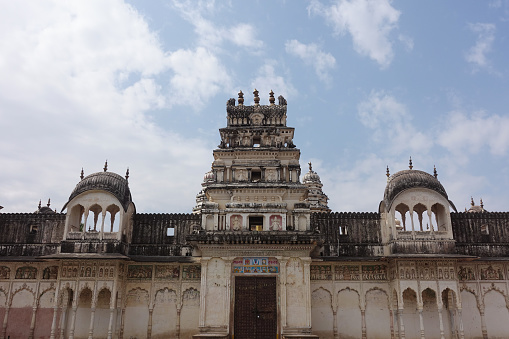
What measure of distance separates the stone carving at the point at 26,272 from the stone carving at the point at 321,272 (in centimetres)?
1662

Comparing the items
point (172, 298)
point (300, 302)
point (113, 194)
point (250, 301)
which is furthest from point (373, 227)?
point (113, 194)

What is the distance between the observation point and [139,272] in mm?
25969

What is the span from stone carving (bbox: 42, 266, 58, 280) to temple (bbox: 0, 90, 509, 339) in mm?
60

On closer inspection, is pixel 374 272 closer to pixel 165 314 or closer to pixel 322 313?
pixel 322 313

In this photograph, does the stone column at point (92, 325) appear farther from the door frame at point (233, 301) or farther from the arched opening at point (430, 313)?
the arched opening at point (430, 313)

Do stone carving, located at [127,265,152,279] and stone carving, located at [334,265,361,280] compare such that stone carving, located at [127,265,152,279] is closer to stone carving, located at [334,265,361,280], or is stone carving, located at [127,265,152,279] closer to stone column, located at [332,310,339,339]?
stone column, located at [332,310,339,339]

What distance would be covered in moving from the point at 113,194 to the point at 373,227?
15719 millimetres

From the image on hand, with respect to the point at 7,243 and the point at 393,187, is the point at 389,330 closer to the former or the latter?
the point at 393,187

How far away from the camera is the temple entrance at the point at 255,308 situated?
22.5 m

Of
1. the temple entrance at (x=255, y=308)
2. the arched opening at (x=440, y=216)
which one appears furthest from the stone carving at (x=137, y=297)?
the arched opening at (x=440, y=216)

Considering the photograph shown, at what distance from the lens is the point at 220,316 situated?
22469mm

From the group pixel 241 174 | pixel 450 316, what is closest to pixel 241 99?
pixel 241 174

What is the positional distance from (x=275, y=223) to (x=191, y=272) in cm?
619

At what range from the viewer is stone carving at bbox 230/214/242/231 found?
2405cm
